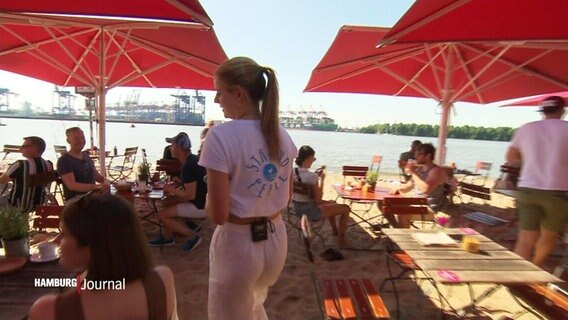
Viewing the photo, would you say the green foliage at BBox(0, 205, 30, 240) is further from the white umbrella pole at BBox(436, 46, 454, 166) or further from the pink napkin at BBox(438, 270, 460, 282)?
the white umbrella pole at BBox(436, 46, 454, 166)

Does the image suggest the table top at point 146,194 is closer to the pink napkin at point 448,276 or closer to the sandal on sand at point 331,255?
the sandal on sand at point 331,255

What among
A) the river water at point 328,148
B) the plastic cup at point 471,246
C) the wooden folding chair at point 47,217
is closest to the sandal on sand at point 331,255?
the plastic cup at point 471,246

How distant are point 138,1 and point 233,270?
2.05 metres

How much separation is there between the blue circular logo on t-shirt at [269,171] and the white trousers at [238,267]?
21 centimetres

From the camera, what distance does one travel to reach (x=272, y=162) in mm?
1519

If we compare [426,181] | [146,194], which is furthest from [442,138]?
[146,194]

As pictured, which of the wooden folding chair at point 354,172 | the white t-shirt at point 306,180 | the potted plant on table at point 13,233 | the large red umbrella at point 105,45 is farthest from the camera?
the wooden folding chair at point 354,172

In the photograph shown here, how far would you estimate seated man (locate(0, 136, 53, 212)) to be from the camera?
4.16 m

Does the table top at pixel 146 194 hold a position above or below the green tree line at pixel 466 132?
below

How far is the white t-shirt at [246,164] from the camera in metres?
1.41

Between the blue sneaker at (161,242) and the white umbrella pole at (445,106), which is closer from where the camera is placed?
the blue sneaker at (161,242)

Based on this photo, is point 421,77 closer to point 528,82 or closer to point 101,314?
point 528,82

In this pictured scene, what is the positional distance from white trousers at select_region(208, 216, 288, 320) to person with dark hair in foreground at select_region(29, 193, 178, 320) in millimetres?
354

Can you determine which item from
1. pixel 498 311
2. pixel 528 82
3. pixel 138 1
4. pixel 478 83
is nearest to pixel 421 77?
pixel 478 83
